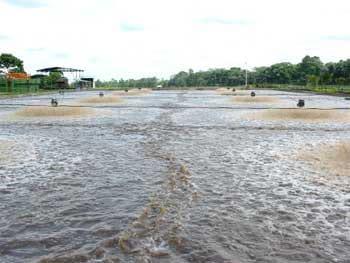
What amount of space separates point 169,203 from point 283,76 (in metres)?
90.4

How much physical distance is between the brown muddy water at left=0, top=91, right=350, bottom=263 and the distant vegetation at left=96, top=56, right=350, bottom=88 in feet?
188

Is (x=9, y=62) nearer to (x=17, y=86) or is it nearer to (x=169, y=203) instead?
(x=17, y=86)

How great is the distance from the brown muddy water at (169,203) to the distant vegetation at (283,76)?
5732 centimetres

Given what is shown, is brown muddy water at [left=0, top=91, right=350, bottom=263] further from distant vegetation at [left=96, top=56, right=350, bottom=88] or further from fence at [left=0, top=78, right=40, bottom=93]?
distant vegetation at [left=96, top=56, right=350, bottom=88]

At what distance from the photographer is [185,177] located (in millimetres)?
8414

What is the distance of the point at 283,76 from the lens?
9288cm

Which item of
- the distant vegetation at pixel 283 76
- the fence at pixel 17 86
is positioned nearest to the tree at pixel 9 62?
the fence at pixel 17 86

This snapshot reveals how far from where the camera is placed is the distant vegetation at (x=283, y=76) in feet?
225

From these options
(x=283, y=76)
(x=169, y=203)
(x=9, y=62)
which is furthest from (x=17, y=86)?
(x=283, y=76)

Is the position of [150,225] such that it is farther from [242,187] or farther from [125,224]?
[242,187]

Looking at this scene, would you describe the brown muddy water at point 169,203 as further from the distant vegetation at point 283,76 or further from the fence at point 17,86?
the distant vegetation at point 283,76

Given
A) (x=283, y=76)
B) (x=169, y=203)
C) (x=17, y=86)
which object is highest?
(x=283, y=76)

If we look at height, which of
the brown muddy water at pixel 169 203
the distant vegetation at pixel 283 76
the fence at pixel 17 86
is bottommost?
the brown muddy water at pixel 169 203

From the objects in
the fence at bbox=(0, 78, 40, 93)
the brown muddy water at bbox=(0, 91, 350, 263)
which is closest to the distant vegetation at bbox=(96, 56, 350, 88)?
the fence at bbox=(0, 78, 40, 93)
